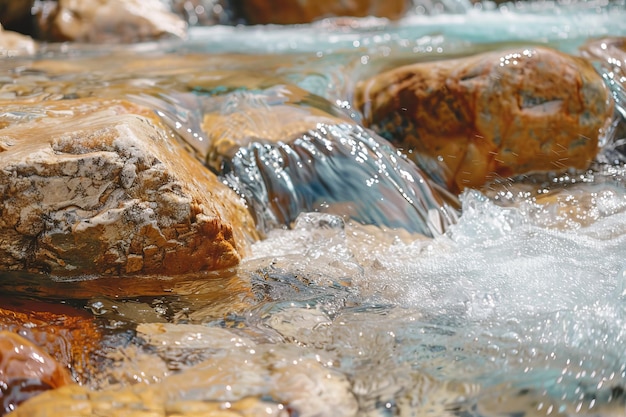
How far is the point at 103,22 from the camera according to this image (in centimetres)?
693

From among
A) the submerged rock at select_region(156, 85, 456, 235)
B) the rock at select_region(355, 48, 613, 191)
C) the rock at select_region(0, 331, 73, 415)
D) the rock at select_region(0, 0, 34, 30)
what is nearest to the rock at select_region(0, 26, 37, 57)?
the rock at select_region(0, 0, 34, 30)

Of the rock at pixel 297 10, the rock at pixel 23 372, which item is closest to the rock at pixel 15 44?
the rock at pixel 297 10

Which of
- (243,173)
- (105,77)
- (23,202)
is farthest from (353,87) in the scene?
(23,202)

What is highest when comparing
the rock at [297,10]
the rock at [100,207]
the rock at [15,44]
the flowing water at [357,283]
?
the rock at [297,10]

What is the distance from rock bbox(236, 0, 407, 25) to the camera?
8758 mm

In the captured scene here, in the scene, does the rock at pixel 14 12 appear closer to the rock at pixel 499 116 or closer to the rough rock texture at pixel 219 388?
the rock at pixel 499 116

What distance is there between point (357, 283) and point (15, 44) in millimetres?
5024

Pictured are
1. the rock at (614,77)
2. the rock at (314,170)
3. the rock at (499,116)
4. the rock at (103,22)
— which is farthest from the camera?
the rock at (103,22)

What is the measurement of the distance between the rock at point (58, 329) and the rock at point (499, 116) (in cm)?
253

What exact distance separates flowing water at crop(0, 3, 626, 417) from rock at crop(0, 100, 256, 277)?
115mm

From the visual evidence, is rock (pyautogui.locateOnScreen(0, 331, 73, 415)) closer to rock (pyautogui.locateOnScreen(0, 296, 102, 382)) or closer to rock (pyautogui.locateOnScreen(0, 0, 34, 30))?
rock (pyautogui.locateOnScreen(0, 296, 102, 382))

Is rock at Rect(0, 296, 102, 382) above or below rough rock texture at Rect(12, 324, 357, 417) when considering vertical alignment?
above

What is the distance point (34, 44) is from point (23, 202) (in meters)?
4.56

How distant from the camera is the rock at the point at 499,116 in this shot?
169 inches
